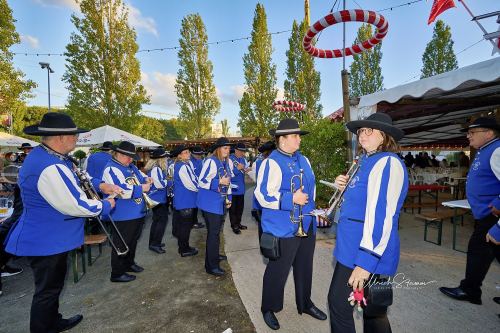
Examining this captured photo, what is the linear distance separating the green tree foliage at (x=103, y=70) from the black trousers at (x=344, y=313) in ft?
61.1

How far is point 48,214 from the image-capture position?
8.78 feet

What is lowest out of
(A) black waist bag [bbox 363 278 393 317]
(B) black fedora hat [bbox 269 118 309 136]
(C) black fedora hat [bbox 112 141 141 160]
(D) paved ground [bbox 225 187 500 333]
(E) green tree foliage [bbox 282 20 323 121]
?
(D) paved ground [bbox 225 187 500 333]

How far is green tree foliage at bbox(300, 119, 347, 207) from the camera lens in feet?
22.4

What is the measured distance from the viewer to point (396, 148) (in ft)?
6.63

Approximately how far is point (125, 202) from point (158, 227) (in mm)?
1846

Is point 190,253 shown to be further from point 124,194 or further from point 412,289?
point 412,289

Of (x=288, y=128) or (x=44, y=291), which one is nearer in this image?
(x=44, y=291)

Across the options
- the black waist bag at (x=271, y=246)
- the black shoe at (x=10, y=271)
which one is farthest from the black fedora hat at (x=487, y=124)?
the black shoe at (x=10, y=271)

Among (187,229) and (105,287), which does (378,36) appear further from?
(105,287)

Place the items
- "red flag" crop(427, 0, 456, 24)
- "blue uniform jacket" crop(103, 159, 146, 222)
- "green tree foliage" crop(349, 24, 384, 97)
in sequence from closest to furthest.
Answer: "blue uniform jacket" crop(103, 159, 146, 222), "red flag" crop(427, 0, 456, 24), "green tree foliage" crop(349, 24, 384, 97)

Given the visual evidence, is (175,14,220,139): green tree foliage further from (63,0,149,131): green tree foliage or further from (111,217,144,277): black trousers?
(111,217,144,277): black trousers

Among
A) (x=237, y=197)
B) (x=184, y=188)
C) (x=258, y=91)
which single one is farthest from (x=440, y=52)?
(x=184, y=188)

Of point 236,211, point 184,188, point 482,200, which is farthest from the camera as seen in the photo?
point 236,211

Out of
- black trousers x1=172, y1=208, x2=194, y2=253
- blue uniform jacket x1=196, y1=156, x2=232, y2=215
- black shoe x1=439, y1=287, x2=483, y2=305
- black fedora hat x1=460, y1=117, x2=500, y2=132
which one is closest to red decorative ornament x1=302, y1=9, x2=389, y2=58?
black fedora hat x1=460, y1=117, x2=500, y2=132
